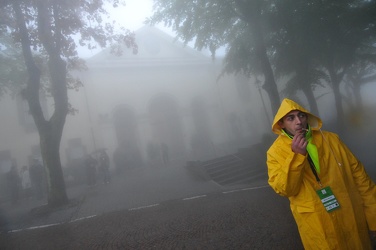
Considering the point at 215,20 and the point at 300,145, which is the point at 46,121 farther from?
the point at 300,145

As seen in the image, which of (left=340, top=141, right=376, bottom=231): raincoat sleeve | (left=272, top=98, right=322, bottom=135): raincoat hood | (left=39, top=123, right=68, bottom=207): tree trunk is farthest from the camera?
(left=39, top=123, right=68, bottom=207): tree trunk

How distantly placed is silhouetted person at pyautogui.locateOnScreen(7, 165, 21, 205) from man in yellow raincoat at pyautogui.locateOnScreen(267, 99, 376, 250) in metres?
12.2

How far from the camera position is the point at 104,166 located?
34.1 feet

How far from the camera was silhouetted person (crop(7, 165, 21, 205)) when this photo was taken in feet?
34.9

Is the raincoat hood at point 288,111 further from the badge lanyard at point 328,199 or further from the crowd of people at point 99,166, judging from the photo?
the crowd of people at point 99,166

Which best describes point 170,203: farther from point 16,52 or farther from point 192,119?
point 16,52

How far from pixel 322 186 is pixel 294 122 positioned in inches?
20.9

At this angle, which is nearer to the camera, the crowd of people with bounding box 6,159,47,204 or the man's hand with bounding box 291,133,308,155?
the man's hand with bounding box 291,133,308,155

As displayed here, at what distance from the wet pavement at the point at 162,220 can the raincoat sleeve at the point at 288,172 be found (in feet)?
6.77

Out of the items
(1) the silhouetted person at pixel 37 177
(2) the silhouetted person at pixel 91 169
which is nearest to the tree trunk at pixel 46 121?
(2) the silhouetted person at pixel 91 169

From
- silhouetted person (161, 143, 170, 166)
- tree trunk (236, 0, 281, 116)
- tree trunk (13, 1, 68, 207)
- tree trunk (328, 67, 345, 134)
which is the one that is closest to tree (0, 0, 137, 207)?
tree trunk (13, 1, 68, 207)

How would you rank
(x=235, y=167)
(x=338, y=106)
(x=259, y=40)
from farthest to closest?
(x=338, y=106) → (x=259, y=40) → (x=235, y=167)

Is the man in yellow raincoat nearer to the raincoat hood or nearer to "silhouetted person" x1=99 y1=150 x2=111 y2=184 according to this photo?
the raincoat hood

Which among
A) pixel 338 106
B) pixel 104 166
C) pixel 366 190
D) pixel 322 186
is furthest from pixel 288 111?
pixel 338 106
